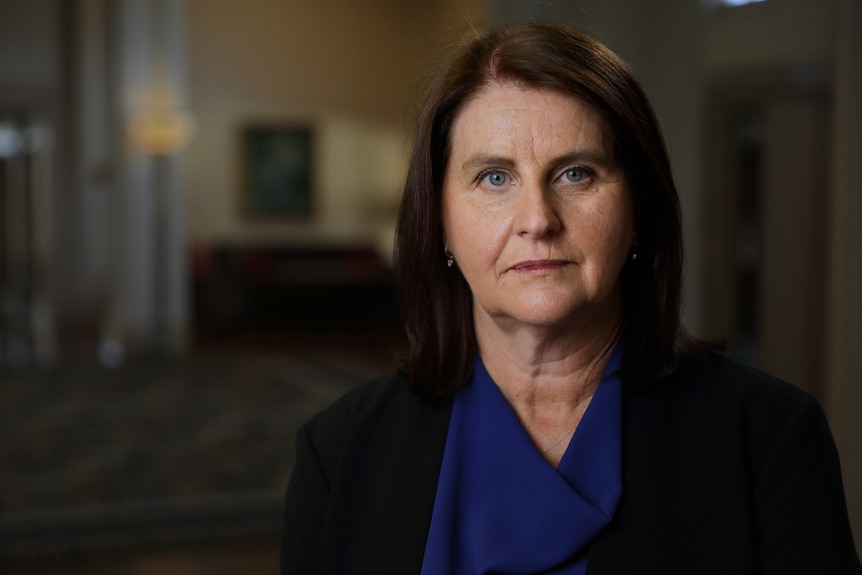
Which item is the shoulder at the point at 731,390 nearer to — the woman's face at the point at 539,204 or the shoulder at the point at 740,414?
the shoulder at the point at 740,414

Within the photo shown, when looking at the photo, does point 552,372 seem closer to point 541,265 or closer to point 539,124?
point 541,265

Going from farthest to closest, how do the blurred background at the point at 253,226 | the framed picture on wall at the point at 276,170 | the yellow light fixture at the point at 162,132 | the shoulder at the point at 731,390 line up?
the framed picture on wall at the point at 276,170, the yellow light fixture at the point at 162,132, the blurred background at the point at 253,226, the shoulder at the point at 731,390

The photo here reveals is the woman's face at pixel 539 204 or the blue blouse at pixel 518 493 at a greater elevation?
the woman's face at pixel 539 204

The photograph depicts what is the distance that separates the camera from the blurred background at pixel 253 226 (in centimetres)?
423

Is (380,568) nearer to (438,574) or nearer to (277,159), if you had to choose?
(438,574)

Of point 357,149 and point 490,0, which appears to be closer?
point 490,0

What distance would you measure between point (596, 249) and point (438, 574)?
0.49 m

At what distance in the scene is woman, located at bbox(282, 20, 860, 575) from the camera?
54.6 inches

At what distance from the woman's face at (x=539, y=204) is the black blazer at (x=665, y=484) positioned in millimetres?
218

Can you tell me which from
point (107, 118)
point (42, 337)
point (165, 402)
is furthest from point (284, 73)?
point (165, 402)

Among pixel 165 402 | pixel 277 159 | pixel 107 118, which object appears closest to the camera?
pixel 165 402

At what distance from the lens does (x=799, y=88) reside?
912 cm

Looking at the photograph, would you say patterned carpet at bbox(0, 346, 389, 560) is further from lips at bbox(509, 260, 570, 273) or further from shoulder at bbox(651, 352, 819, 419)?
lips at bbox(509, 260, 570, 273)

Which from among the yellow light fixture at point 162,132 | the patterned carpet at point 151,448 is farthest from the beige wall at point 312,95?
the patterned carpet at point 151,448
